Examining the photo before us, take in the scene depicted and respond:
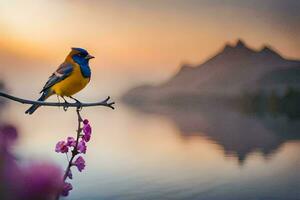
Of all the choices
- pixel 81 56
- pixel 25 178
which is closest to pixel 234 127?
pixel 81 56

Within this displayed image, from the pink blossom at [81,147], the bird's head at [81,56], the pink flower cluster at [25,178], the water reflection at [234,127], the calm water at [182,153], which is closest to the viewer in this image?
the pink flower cluster at [25,178]

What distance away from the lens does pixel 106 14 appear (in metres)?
4.15

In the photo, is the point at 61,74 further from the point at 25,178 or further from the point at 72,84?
the point at 25,178

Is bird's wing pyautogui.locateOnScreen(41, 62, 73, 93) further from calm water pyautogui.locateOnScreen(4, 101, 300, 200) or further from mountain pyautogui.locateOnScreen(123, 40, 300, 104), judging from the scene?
mountain pyautogui.locateOnScreen(123, 40, 300, 104)

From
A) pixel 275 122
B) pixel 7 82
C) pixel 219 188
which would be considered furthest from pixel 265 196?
pixel 7 82

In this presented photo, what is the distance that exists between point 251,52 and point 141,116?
1.29m

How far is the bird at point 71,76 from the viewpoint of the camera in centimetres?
104

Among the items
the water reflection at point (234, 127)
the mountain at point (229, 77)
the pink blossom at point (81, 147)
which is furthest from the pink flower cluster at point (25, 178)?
the water reflection at point (234, 127)

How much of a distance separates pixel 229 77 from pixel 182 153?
0.97 meters

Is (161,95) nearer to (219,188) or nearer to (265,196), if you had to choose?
(219,188)

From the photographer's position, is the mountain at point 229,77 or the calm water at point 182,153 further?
the mountain at point 229,77

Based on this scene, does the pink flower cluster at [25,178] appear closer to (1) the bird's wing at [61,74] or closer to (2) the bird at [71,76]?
(2) the bird at [71,76]

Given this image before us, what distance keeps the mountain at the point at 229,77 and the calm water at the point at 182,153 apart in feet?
0.78

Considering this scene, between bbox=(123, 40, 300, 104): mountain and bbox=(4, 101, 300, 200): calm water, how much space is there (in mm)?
236
